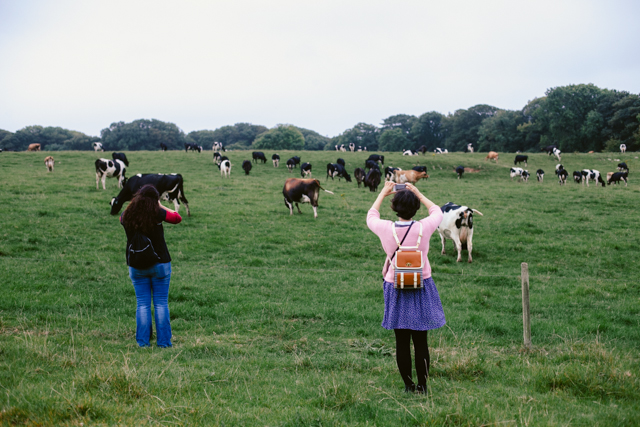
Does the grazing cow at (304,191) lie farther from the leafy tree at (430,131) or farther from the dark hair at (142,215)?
the leafy tree at (430,131)

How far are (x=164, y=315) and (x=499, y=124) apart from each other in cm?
8665

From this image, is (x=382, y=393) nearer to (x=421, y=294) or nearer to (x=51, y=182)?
(x=421, y=294)

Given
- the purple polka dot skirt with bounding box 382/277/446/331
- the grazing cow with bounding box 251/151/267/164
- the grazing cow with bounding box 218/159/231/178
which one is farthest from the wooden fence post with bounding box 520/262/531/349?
the grazing cow with bounding box 251/151/267/164

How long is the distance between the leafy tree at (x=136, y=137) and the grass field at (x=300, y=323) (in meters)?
86.0

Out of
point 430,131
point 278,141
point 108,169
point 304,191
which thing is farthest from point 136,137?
point 304,191

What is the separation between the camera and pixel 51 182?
24484 millimetres

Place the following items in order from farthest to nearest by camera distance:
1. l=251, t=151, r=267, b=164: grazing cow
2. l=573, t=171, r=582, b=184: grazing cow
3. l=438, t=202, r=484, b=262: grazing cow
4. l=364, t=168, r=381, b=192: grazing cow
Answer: l=251, t=151, r=267, b=164: grazing cow → l=573, t=171, r=582, b=184: grazing cow → l=364, t=168, r=381, b=192: grazing cow → l=438, t=202, r=484, b=262: grazing cow

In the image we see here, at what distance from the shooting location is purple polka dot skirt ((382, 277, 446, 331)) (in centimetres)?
435

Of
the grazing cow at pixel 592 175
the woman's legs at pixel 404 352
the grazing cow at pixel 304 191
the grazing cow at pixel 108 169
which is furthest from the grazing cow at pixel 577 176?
the woman's legs at pixel 404 352

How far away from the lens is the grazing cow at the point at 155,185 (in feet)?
55.1

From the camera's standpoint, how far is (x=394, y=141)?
104125mm

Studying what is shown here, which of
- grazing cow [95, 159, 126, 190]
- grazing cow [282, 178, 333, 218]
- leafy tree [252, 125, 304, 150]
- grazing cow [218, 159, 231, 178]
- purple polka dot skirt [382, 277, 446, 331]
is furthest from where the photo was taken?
leafy tree [252, 125, 304, 150]

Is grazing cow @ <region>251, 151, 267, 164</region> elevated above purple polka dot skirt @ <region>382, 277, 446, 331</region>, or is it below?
above

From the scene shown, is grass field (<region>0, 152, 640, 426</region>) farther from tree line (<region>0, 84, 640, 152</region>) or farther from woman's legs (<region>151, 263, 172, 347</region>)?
tree line (<region>0, 84, 640, 152</region>)
